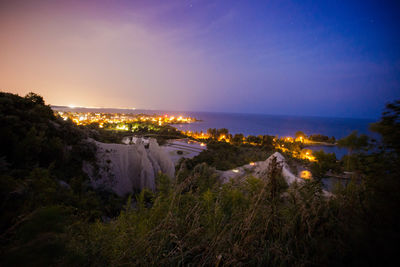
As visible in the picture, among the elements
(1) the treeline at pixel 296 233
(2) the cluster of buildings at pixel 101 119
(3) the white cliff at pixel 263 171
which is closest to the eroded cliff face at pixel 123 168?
(3) the white cliff at pixel 263 171

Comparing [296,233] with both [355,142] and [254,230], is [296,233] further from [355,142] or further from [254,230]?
[355,142]

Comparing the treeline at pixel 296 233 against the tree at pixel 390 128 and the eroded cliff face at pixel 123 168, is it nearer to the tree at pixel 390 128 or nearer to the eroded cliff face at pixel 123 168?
the tree at pixel 390 128

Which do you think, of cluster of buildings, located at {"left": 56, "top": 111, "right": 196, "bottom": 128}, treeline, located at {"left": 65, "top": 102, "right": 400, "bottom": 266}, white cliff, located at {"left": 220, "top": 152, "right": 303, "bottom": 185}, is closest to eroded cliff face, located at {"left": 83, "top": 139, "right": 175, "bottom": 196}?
white cliff, located at {"left": 220, "top": 152, "right": 303, "bottom": 185}

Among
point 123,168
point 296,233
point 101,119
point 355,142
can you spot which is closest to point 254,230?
point 296,233

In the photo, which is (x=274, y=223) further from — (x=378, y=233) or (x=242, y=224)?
(x=378, y=233)

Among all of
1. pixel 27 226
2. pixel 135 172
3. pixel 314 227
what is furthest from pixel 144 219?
pixel 135 172

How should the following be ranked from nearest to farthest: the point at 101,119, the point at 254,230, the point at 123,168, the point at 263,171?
the point at 254,230
the point at 263,171
the point at 123,168
the point at 101,119

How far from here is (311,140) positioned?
5834cm

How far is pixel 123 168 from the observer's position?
11539 mm

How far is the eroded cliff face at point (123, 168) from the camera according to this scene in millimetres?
9906

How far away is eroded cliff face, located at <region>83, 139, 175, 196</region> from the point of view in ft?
32.5

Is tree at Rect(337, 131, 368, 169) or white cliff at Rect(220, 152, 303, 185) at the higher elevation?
tree at Rect(337, 131, 368, 169)

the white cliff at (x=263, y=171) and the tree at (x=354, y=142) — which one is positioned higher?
the tree at (x=354, y=142)

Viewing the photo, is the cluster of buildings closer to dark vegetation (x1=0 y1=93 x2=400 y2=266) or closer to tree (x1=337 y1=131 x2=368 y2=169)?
dark vegetation (x1=0 y1=93 x2=400 y2=266)
